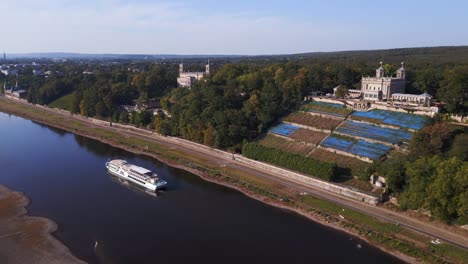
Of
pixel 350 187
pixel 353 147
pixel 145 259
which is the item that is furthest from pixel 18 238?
pixel 353 147

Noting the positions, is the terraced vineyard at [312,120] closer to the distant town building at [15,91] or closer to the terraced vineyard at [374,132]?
the terraced vineyard at [374,132]

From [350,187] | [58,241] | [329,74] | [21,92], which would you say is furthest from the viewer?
[21,92]

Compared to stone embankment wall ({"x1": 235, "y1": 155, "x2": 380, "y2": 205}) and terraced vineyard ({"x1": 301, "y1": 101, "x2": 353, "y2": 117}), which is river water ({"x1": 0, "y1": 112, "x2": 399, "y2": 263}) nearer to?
stone embankment wall ({"x1": 235, "y1": 155, "x2": 380, "y2": 205})

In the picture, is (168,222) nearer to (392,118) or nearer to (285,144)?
(285,144)

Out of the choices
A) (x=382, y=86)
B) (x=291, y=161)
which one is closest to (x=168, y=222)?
(x=291, y=161)

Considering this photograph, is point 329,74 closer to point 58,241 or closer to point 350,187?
point 350,187

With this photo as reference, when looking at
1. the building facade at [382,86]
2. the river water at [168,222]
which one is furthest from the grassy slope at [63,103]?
the building facade at [382,86]
